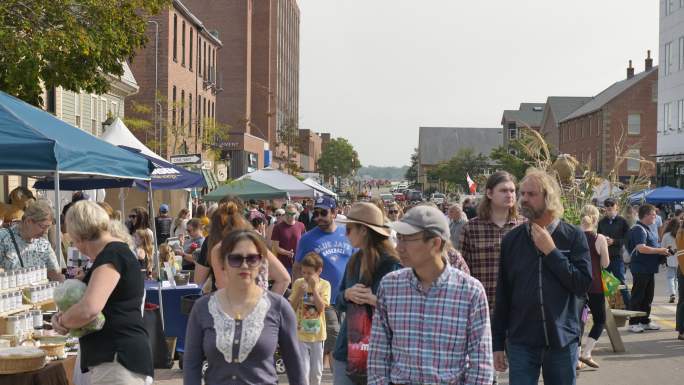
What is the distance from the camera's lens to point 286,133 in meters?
86.9

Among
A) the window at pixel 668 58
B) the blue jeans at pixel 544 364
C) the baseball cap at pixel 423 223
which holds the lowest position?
the blue jeans at pixel 544 364

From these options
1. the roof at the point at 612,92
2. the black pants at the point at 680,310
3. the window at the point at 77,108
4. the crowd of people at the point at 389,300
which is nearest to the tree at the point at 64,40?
the crowd of people at the point at 389,300

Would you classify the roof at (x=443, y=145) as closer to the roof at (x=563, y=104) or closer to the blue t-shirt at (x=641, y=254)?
the roof at (x=563, y=104)

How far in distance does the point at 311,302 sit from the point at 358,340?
3289 millimetres

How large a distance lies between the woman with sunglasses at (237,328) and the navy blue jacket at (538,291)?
5.76 ft

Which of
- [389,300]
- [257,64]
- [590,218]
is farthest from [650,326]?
[257,64]

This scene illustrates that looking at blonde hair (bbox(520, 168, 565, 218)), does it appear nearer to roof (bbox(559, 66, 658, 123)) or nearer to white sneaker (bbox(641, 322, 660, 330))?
white sneaker (bbox(641, 322, 660, 330))

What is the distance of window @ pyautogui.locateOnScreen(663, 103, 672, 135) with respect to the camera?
56.0 metres

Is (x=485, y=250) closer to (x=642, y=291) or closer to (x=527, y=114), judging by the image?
(x=642, y=291)

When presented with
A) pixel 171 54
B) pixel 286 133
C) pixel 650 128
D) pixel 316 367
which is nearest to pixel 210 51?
pixel 171 54

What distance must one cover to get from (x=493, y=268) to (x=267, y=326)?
291 centimetres

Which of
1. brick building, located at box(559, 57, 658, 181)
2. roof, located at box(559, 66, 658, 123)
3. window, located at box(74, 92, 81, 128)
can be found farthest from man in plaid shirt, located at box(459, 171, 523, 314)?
roof, located at box(559, 66, 658, 123)

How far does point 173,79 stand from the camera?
5297 cm

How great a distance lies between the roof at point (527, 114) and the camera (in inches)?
5261
